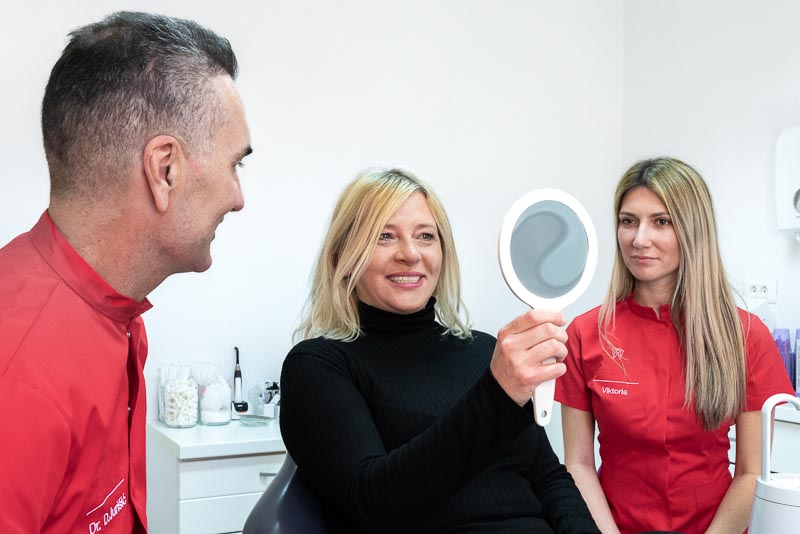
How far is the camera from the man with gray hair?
0.89 m

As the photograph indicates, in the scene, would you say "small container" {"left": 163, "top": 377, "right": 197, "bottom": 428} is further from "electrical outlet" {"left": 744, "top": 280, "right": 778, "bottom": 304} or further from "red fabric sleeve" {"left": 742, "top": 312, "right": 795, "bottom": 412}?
"electrical outlet" {"left": 744, "top": 280, "right": 778, "bottom": 304}

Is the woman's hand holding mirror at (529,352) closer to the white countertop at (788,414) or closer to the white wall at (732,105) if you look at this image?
the white countertop at (788,414)

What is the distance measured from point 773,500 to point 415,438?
54cm

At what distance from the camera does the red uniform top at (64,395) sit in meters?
0.79

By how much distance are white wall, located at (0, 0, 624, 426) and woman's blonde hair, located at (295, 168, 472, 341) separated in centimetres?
127

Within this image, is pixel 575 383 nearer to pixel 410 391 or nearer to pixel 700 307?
pixel 700 307

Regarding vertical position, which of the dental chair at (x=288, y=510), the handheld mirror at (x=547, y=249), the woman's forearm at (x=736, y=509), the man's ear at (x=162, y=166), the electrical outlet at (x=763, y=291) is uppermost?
the man's ear at (x=162, y=166)

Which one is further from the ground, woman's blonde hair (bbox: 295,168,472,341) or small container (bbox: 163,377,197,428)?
woman's blonde hair (bbox: 295,168,472,341)

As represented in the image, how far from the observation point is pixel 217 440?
2.43m

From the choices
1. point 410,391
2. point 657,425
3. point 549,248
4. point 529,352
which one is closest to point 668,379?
point 657,425

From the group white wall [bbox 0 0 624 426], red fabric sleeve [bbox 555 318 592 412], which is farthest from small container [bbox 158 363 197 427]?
red fabric sleeve [bbox 555 318 592 412]

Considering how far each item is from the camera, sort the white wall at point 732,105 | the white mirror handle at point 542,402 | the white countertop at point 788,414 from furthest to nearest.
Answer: the white wall at point 732,105
the white countertop at point 788,414
the white mirror handle at point 542,402

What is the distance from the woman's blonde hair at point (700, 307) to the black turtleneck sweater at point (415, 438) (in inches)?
15.9

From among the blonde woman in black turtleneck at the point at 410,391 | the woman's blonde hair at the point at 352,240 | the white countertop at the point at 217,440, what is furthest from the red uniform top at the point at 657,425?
the white countertop at the point at 217,440
